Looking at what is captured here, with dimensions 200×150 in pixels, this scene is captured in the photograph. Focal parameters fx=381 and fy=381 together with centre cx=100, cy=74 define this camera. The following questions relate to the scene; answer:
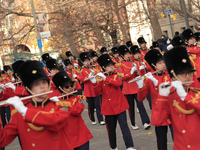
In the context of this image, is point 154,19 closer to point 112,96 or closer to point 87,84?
point 87,84

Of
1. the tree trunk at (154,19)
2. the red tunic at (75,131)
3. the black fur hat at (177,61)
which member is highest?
the tree trunk at (154,19)

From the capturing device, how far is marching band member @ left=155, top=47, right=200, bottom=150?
14.1 ft

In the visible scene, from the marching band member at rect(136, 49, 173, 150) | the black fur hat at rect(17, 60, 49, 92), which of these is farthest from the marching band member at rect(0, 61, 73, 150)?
the marching band member at rect(136, 49, 173, 150)

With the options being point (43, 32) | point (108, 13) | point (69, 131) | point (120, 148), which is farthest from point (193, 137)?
point (108, 13)

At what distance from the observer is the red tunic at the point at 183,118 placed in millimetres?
4316

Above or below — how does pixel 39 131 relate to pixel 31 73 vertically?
below

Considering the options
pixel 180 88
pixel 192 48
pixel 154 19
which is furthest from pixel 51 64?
pixel 154 19

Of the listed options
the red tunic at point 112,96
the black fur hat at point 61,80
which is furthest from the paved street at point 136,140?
the black fur hat at point 61,80

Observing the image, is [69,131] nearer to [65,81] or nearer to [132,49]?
[65,81]

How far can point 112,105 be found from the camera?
8.00 metres

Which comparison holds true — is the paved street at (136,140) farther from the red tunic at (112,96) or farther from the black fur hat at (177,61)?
the black fur hat at (177,61)

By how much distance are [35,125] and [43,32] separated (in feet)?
69.9

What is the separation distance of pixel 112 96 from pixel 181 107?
3.89 meters

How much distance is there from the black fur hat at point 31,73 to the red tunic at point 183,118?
4.75 ft
